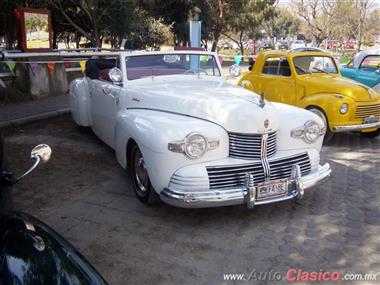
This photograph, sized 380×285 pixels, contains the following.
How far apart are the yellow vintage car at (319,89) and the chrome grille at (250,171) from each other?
2921mm

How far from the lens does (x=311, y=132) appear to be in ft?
15.0

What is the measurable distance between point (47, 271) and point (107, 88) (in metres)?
4.10

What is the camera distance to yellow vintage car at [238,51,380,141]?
7.01 m

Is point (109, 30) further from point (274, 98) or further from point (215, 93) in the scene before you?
point (215, 93)

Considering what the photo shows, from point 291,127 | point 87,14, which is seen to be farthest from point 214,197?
point 87,14

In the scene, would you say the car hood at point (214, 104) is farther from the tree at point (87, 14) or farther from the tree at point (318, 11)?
the tree at point (318, 11)

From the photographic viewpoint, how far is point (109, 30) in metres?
18.7

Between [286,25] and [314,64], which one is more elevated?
[286,25]

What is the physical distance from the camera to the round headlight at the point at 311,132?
453 centimetres

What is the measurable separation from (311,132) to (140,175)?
1897 millimetres

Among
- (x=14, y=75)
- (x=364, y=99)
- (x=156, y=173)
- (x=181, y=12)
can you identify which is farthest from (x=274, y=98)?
(x=181, y=12)

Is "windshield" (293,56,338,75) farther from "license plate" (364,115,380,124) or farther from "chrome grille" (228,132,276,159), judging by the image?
"chrome grille" (228,132,276,159)

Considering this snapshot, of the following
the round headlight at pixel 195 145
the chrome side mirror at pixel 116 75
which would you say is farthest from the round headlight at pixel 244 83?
the round headlight at pixel 195 145

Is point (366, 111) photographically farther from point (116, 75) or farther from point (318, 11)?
point (318, 11)
